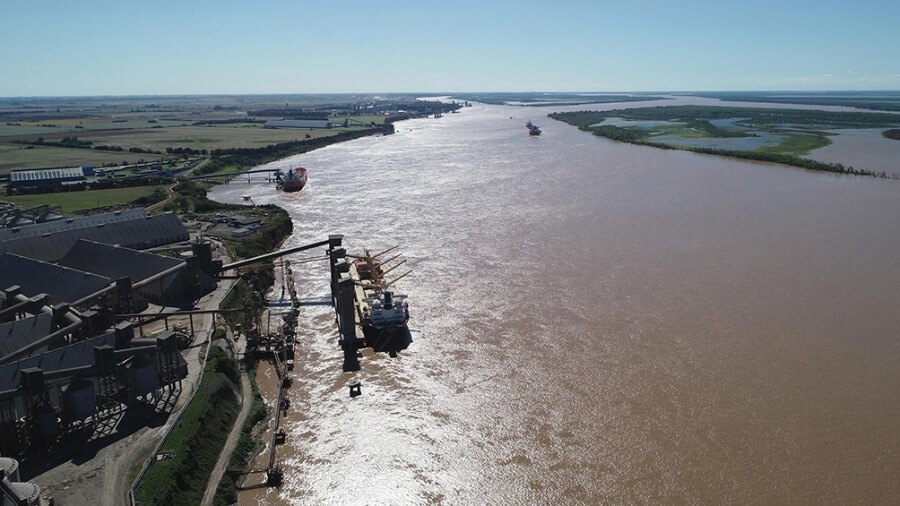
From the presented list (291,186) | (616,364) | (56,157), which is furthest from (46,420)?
(56,157)

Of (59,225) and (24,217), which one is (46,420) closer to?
(59,225)

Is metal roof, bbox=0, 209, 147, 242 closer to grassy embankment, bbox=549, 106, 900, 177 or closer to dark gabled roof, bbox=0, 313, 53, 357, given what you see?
dark gabled roof, bbox=0, 313, 53, 357

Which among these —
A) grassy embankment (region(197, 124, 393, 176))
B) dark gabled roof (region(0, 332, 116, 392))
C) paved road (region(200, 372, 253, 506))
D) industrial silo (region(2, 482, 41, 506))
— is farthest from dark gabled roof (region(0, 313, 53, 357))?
grassy embankment (region(197, 124, 393, 176))

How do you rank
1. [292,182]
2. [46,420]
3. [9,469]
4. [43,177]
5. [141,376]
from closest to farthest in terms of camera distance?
[9,469] → [46,420] → [141,376] → [43,177] → [292,182]

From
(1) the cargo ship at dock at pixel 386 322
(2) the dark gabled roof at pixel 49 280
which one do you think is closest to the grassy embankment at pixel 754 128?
(1) the cargo ship at dock at pixel 386 322

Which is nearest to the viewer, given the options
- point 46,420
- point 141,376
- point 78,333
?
point 46,420
